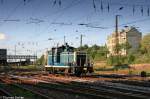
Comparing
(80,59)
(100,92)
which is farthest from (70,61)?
(100,92)

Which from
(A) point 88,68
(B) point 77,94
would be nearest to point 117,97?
(B) point 77,94

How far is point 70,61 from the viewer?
37.2 m

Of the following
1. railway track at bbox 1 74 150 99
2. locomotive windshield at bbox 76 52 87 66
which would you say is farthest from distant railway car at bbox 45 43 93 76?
railway track at bbox 1 74 150 99

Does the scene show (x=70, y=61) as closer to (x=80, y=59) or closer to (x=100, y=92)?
(x=80, y=59)

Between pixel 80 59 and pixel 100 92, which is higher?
pixel 80 59

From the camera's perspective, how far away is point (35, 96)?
18.2 m

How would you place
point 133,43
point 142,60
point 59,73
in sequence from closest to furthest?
point 59,73 → point 142,60 → point 133,43

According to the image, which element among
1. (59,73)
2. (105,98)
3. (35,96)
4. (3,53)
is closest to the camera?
(105,98)

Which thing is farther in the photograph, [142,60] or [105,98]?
[142,60]

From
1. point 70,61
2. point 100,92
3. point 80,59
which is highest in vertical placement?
point 80,59

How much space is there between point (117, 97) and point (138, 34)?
144 m

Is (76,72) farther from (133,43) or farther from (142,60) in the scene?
(133,43)

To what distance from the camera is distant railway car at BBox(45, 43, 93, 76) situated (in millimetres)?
36562

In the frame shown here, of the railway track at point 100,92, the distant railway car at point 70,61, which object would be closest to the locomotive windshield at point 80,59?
the distant railway car at point 70,61
